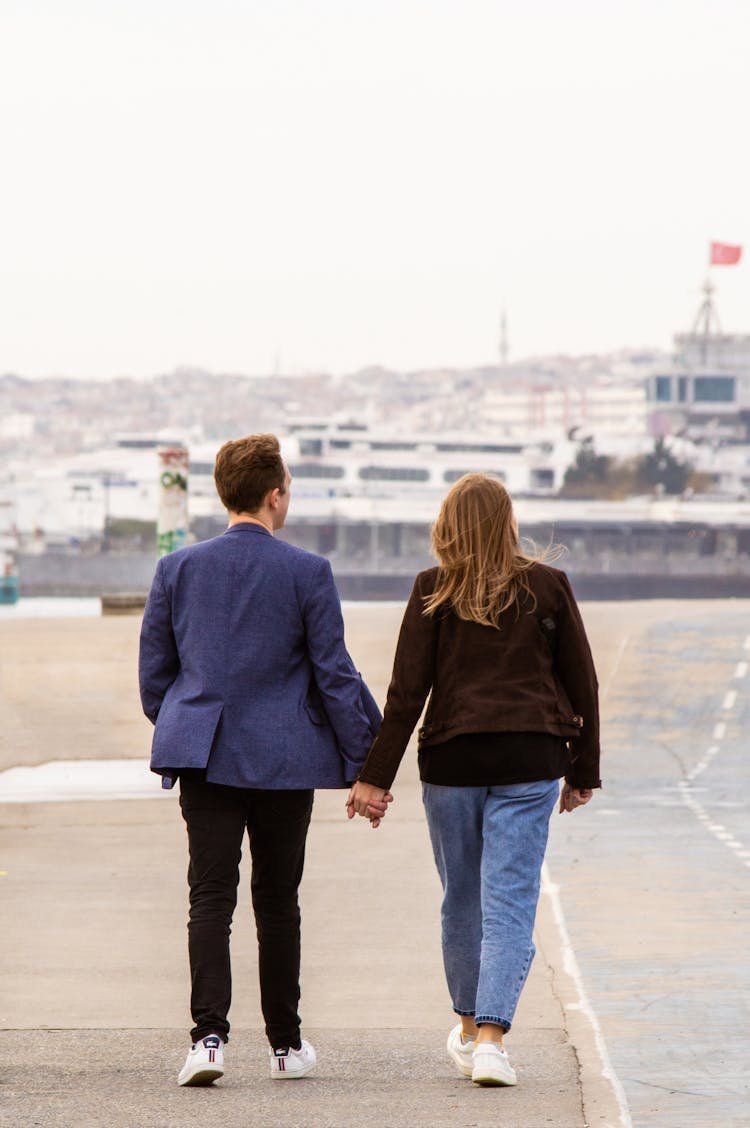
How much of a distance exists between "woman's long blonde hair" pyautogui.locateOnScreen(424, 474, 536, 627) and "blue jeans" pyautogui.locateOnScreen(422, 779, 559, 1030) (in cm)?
38

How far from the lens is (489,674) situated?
4168mm

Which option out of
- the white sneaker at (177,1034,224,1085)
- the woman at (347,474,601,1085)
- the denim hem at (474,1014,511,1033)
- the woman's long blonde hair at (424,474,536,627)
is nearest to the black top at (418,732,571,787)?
the woman at (347,474,601,1085)

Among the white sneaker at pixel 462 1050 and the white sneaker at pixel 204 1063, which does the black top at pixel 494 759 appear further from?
the white sneaker at pixel 204 1063

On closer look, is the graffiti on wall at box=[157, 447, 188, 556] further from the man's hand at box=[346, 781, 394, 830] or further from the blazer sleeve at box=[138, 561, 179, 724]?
the man's hand at box=[346, 781, 394, 830]

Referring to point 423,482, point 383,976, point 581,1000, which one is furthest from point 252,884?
point 423,482

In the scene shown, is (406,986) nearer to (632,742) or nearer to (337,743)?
(337,743)

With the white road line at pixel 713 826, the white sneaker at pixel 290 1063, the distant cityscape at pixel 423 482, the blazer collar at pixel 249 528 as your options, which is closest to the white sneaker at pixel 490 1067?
the white sneaker at pixel 290 1063

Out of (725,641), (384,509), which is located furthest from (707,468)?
(725,641)

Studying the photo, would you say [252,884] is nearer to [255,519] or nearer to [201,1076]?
[201,1076]

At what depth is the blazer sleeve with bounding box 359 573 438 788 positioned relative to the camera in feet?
13.7

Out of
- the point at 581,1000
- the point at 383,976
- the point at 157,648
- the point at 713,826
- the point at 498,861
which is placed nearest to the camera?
the point at 498,861

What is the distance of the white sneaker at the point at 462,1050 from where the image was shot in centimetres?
418

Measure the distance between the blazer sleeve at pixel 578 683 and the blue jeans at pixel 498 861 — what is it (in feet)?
0.28

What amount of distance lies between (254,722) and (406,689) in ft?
1.10
